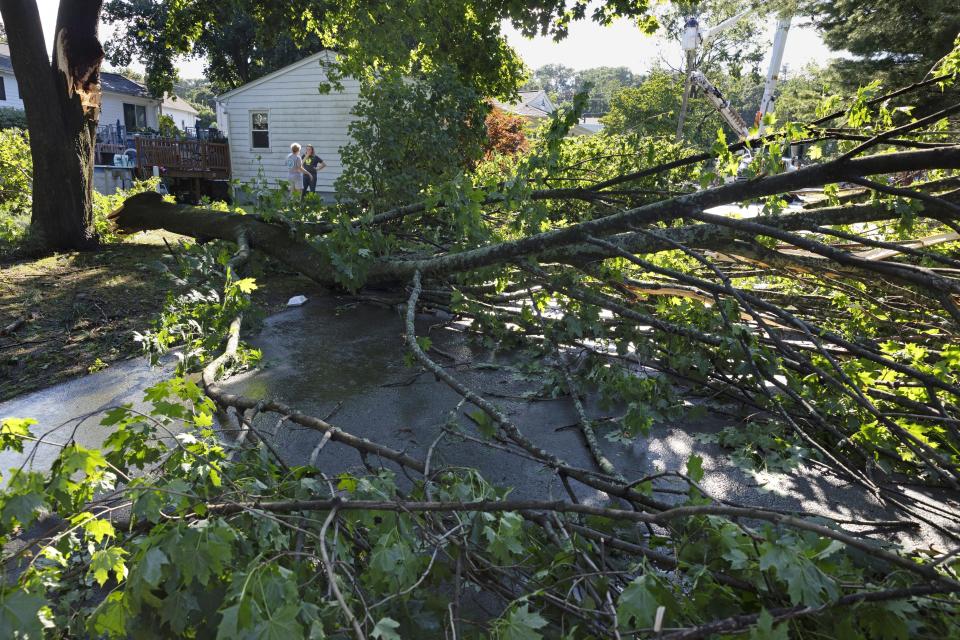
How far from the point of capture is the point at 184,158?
21531 millimetres

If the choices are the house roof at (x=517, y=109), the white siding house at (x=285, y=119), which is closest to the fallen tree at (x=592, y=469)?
the house roof at (x=517, y=109)

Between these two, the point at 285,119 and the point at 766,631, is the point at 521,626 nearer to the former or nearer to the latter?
the point at 766,631

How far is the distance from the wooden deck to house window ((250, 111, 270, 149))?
43.7 inches

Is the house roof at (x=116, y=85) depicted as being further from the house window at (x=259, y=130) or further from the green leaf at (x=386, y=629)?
the green leaf at (x=386, y=629)

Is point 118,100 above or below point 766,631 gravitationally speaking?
above

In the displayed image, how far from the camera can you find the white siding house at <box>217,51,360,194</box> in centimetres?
2180

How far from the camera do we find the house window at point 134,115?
146 feet

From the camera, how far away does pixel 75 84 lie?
8.25m

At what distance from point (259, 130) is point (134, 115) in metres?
30.0

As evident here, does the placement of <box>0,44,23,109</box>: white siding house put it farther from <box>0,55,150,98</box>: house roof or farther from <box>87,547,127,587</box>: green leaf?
<box>87,547,127,587</box>: green leaf

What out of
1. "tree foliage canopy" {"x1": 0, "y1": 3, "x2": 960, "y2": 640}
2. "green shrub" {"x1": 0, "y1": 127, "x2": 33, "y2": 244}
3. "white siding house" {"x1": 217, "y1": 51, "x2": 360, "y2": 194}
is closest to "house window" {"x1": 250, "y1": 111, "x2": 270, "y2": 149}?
"white siding house" {"x1": 217, "y1": 51, "x2": 360, "y2": 194}

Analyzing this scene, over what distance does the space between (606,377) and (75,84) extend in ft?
28.4

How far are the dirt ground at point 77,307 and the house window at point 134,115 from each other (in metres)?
44.1

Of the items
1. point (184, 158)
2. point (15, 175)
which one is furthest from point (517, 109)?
point (15, 175)
